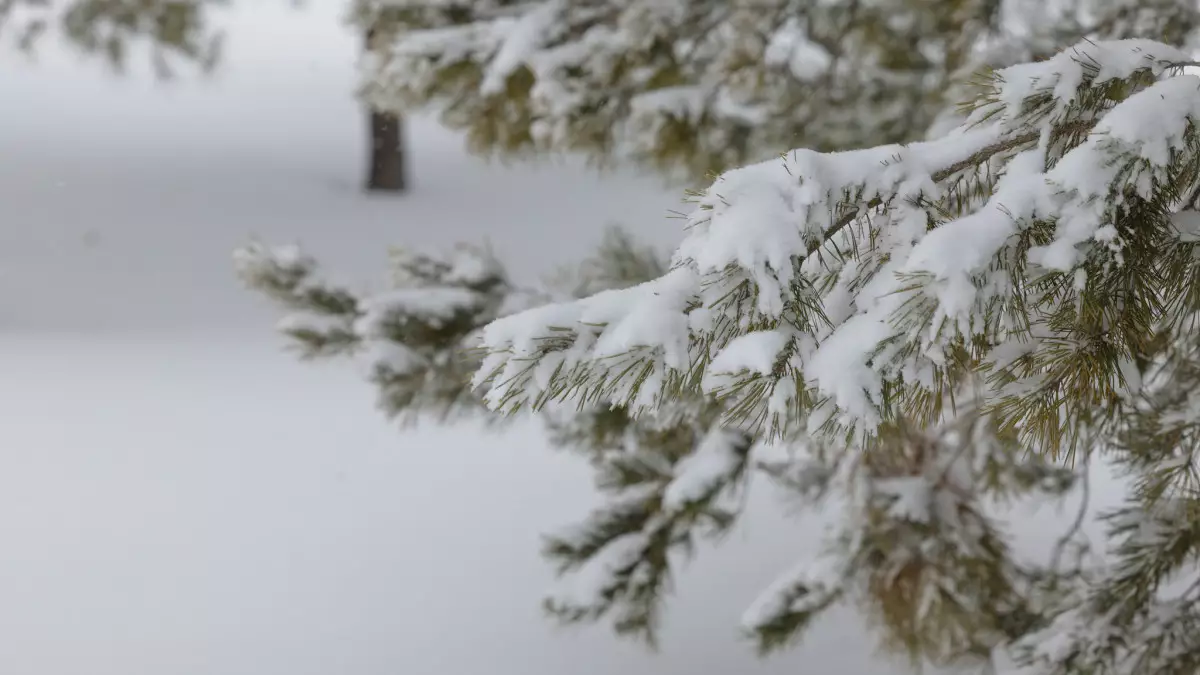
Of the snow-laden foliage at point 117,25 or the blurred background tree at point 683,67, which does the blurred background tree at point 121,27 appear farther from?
the blurred background tree at point 683,67

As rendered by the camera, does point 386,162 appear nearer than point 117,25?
No

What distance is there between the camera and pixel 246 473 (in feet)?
17.6

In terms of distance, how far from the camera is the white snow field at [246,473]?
12.3 feet

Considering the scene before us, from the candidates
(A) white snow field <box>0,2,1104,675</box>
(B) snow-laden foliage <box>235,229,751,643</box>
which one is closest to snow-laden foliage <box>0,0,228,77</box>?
(A) white snow field <box>0,2,1104,675</box>

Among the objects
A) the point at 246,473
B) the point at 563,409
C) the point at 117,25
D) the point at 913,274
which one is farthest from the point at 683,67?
the point at 117,25

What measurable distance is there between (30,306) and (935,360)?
26.2 ft

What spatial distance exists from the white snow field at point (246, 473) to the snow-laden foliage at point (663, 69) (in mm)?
1752

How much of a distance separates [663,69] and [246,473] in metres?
3.20

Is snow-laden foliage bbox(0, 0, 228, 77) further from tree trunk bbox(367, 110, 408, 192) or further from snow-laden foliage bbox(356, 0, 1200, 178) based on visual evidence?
snow-laden foliage bbox(356, 0, 1200, 178)

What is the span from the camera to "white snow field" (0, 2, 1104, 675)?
3742mm

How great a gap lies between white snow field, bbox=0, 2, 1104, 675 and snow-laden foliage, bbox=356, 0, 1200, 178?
175 centimetres

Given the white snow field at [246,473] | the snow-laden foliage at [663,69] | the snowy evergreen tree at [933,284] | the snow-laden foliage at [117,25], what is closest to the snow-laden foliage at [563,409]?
the snow-laden foliage at [663,69]

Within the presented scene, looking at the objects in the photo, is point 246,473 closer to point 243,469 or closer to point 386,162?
point 243,469

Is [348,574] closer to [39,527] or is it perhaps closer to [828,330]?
[39,527]
